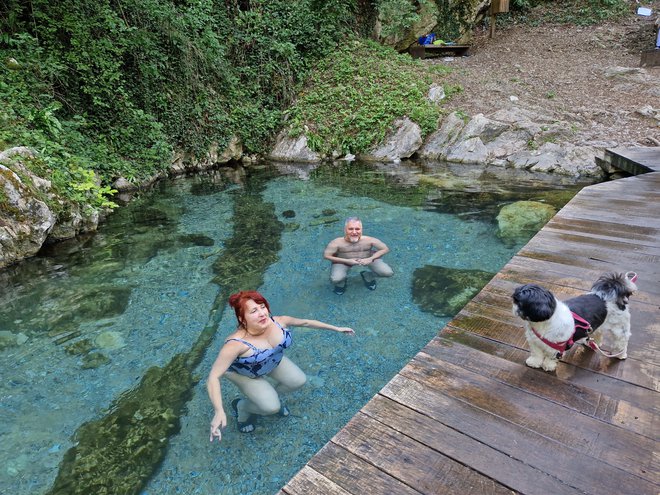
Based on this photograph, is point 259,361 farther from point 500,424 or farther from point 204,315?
point 204,315

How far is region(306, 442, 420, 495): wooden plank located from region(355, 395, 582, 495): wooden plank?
216 mm

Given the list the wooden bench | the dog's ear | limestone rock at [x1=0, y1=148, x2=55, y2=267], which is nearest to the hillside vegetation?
limestone rock at [x1=0, y1=148, x2=55, y2=267]

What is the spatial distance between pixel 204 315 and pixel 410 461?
3.36 meters

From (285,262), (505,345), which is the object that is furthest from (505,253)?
(505,345)

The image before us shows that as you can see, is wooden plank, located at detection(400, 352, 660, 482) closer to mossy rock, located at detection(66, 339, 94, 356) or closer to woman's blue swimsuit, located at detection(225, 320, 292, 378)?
woman's blue swimsuit, located at detection(225, 320, 292, 378)

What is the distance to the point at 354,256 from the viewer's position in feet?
17.8

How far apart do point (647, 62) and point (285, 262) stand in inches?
500

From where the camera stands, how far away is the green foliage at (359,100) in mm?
11508

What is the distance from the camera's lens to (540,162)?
31.0 feet

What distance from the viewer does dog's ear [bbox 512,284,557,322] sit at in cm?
215

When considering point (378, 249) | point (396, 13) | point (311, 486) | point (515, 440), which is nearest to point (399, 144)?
point (396, 13)

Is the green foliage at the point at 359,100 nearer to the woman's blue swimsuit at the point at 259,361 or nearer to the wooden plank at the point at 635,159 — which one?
the wooden plank at the point at 635,159

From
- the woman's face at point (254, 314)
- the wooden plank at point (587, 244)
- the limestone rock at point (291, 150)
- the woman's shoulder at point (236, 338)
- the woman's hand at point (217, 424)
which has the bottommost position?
the limestone rock at point (291, 150)

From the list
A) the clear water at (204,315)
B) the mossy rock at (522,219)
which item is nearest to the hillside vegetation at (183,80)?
the clear water at (204,315)
